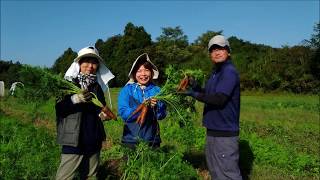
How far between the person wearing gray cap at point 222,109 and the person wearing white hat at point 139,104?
586 millimetres

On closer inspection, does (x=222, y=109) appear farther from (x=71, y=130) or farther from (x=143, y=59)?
(x=71, y=130)

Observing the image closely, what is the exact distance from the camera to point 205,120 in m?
6.05

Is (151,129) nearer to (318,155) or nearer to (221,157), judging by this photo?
(221,157)

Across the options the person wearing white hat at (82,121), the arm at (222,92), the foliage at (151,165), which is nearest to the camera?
the foliage at (151,165)

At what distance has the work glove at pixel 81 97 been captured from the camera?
5.42m

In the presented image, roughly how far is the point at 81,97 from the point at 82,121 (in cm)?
45

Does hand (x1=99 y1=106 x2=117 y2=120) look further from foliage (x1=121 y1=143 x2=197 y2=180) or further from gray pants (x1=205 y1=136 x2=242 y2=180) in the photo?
gray pants (x1=205 y1=136 x2=242 y2=180)

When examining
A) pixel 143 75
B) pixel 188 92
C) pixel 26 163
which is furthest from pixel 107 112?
pixel 26 163

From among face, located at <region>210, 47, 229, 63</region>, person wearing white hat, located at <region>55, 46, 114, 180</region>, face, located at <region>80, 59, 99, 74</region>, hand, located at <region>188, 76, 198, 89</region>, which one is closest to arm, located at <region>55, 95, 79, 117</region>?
person wearing white hat, located at <region>55, 46, 114, 180</region>

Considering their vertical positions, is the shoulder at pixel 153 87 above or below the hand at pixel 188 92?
above

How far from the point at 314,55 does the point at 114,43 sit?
45.8 m

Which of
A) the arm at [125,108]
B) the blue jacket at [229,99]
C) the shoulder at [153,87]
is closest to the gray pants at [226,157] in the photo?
the blue jacket at [229,99]

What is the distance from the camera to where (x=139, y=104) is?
6004mm

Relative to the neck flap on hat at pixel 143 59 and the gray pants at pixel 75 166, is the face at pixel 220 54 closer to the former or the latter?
the neck flap on hat at pixel 143 59
